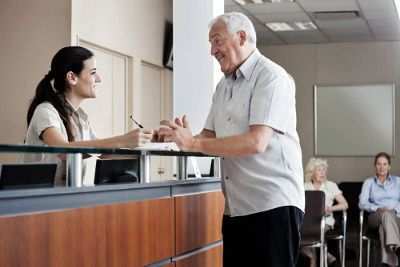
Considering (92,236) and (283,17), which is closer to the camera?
(92,236)

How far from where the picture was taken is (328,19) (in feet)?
32.0

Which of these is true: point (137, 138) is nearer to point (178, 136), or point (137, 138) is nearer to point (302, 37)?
point (178, 136)

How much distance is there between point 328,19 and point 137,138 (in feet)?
22.8

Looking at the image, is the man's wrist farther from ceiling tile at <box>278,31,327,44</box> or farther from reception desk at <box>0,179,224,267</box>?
ceiling tile at <box>278,31,327,44</box>

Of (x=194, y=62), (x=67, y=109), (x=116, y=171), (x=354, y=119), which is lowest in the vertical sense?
(x=116, y=171)

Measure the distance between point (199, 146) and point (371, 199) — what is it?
6314 millimetres

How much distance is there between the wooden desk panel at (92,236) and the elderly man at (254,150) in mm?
296

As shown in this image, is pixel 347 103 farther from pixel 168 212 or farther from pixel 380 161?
pixel 168 212

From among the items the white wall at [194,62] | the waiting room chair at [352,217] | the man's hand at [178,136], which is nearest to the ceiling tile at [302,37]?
the waiting room chair at [352,217]

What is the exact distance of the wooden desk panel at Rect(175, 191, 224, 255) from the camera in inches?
133

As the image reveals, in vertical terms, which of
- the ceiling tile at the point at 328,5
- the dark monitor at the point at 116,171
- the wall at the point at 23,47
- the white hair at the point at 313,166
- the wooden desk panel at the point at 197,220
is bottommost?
the wooden desk panel at the point at 197,220

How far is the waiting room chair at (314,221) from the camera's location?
702cm

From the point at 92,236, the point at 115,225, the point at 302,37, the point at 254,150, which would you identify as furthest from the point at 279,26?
the point at 92,236

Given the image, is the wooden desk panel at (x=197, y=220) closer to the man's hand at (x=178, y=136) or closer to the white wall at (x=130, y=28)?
the man's hand at (x=178, y=136)
